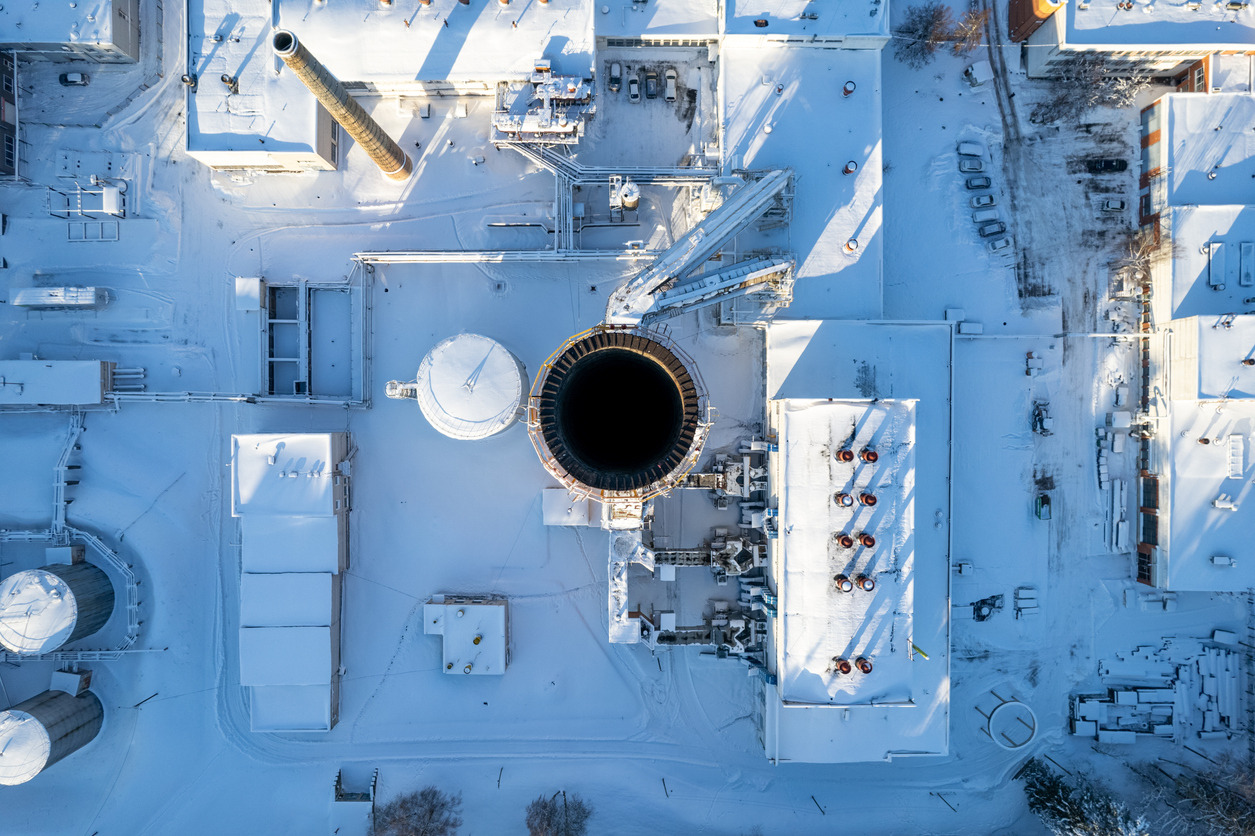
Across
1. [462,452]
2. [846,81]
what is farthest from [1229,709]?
[462,452]

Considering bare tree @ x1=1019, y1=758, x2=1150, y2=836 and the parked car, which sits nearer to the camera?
bare tree @ x1=1019, y1=758, x2=1150, y2=836

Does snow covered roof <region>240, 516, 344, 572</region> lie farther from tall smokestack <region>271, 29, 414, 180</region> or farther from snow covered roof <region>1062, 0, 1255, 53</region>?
snow covered roof <region>1062, 0, 1255, 53</region>

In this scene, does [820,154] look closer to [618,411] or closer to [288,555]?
[618,411]

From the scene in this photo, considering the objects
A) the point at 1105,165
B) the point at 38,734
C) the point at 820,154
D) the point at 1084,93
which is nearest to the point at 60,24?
the point at 38,734

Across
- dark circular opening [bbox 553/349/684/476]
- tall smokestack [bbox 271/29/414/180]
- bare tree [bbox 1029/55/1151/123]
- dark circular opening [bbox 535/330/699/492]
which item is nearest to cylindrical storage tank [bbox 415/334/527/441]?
dark circular opening [bbox 535/330/699/492]

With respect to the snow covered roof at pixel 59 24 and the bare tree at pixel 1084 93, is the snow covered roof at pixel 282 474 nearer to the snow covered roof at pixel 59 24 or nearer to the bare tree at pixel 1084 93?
the snow covered roof at pixel 59 24

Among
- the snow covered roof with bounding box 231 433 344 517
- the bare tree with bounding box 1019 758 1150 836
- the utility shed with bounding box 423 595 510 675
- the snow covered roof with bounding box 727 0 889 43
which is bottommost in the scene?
the bare tree with bounding box 1019 758 1150 836

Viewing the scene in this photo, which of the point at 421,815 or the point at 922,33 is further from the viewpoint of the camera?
the point at 922,33
